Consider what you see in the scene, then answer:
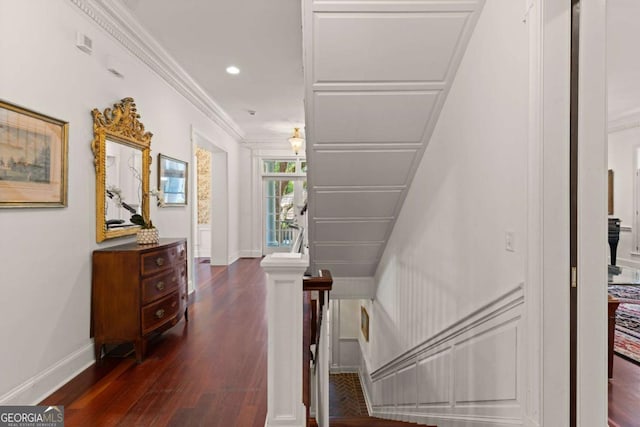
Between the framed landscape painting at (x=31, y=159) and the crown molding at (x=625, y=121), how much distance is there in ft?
27.6

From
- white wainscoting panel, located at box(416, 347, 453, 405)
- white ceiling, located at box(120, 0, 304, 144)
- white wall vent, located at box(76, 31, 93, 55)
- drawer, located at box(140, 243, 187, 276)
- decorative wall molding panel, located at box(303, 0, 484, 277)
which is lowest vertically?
white wainscoting panel, located at box(416, 347, 453, 405)

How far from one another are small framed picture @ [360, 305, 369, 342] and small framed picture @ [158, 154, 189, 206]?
3505 mm

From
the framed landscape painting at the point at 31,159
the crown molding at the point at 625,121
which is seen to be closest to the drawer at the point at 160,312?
the framed landscape painting at the point at 31,159

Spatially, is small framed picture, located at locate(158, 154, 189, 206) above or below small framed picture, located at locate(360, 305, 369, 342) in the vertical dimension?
above

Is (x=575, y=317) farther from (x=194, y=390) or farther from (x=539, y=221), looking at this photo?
(x=194, y=390)

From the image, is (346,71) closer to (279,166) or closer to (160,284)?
(160,284)

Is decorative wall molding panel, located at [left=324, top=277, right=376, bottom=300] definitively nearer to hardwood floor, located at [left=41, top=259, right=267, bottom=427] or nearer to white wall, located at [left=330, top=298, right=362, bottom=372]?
white wall, located at [left=330, top=298, right=362, bottom=372]

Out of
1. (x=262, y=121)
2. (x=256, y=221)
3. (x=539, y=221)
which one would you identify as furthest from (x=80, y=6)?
(x=256, y=221)

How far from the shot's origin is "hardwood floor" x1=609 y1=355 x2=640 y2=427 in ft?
7.23

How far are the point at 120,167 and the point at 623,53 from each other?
5.26 meters

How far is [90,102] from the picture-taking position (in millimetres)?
2617

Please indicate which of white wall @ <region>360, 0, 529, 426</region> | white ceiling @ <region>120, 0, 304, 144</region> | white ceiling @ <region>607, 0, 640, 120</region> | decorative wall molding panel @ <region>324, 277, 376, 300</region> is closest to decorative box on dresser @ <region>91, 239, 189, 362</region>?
white ceiling @ <region>120, 0, 304, 144</region>

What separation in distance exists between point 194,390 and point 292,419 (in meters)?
0.92

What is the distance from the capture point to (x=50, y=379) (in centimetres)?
221
